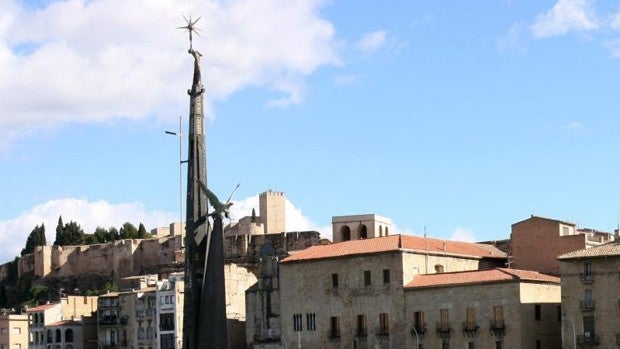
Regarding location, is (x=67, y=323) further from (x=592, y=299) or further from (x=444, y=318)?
(x=592, y=299)

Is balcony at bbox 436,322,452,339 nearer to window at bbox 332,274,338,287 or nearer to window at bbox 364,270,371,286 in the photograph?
window at bbox 364,270,371,286

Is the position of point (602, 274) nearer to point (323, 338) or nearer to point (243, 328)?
point (323, 338)

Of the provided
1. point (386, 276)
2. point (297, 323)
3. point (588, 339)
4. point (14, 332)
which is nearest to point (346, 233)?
point (297, 323)

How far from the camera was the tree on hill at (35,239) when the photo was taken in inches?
6127

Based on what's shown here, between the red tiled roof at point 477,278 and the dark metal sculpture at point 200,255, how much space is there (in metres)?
31.7

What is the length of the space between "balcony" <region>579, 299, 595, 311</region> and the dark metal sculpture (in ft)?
103

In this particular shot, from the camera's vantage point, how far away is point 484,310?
72.0 metres

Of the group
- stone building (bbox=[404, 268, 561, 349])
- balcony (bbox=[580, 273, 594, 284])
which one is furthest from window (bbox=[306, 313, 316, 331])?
balcony (bbox=[580, 273, 594, 284])

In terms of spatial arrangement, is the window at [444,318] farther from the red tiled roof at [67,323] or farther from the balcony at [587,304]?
the red tiled roof at [67,323]

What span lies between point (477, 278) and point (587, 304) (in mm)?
6963

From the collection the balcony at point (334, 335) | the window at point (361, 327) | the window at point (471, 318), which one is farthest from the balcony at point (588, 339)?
the balcony at point (334, 335)

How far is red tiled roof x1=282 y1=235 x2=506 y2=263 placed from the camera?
78500 millimetres

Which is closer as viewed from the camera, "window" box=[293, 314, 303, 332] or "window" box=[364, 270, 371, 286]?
"window" box=[364, 270, 371, 286]

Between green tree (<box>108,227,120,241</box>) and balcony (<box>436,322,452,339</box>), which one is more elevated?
green tree (<box>108,227,120,241</box>)
